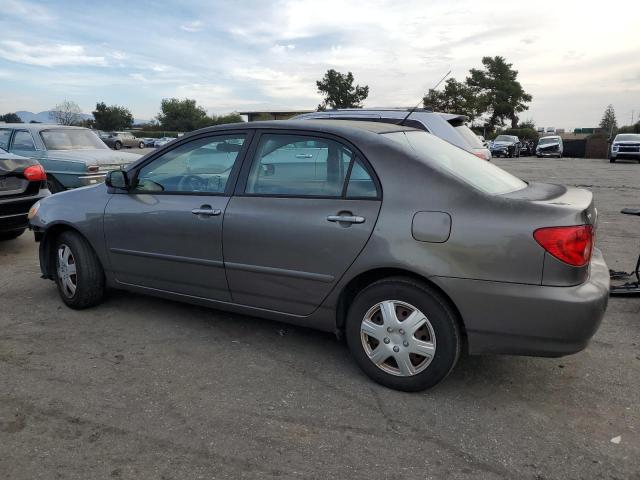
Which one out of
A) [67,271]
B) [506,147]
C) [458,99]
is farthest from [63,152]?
[458,99]

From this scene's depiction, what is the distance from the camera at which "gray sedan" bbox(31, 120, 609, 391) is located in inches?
106

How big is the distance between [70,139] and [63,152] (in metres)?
0.67

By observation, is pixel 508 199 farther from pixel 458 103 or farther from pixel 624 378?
pixel 458 103

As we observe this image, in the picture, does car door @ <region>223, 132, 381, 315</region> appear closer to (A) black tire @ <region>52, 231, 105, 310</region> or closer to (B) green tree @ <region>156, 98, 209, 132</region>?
(A) black tire @ <region>52, 231, 105, 310</region>

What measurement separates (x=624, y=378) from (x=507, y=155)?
3635cm

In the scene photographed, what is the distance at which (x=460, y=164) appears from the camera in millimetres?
3344

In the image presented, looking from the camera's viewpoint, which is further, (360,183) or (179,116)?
(179,116)

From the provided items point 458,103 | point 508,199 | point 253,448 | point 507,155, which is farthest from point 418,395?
point 458,103

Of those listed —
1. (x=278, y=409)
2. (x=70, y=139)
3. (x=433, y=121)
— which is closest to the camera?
(x=278, y=409)

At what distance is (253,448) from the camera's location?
2.53m

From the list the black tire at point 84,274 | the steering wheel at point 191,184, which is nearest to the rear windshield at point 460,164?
the steering wheel at point 191,184

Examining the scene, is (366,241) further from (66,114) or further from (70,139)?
→ (66,114)

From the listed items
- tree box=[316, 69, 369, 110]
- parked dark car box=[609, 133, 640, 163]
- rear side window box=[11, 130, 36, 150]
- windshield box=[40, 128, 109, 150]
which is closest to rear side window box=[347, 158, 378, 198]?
windshield box=[40, 128, 109, 150]

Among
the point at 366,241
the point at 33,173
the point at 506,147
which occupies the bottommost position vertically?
the point at 506,147
